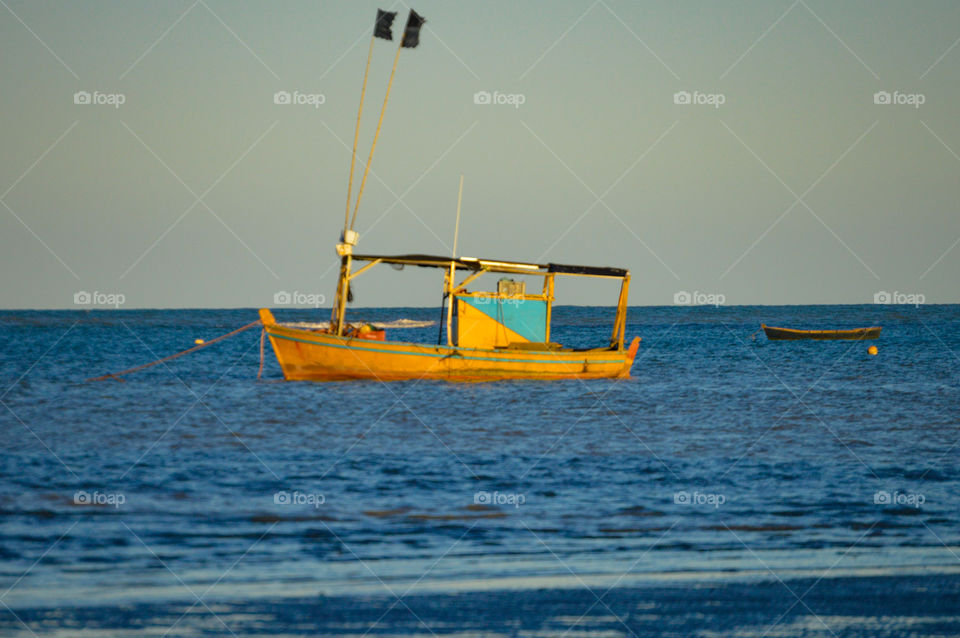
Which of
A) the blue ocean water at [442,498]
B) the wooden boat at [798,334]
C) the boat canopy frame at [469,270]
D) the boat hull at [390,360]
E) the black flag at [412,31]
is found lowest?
the blue ocean water at [442,498]

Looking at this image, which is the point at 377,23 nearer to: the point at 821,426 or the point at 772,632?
the point at 821,426

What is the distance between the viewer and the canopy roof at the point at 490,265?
84.2 feet

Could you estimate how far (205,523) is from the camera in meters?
10.3

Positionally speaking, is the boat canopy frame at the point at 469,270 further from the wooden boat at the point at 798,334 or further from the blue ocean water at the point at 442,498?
the wooden boat at the point at 798,334

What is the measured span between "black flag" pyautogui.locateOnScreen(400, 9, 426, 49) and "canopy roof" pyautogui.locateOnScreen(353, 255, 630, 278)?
5594 mm

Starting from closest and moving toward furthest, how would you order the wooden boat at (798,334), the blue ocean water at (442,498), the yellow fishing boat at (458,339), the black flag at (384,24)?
the blue ocean water at (442,498) < the black flag at (384,24) < the yellow fishing boat at (458,339) < the wooden boat at (798,334)

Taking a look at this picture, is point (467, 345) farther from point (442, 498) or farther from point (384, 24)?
point (442, 498)

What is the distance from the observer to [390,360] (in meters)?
26.0

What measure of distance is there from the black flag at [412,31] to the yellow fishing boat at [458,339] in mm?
1498

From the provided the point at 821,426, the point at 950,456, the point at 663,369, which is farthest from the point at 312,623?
the point at 663,369

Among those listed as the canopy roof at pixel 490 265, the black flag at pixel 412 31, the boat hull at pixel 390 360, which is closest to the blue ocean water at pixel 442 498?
the boat hull at pixel 390 360

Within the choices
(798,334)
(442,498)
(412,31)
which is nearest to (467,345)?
(412,31)

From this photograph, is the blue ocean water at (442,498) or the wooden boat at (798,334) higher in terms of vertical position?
the wooden boat at (798,334)

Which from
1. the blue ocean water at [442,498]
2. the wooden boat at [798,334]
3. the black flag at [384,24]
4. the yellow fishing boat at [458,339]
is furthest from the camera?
the wooden boat at [798,334]
